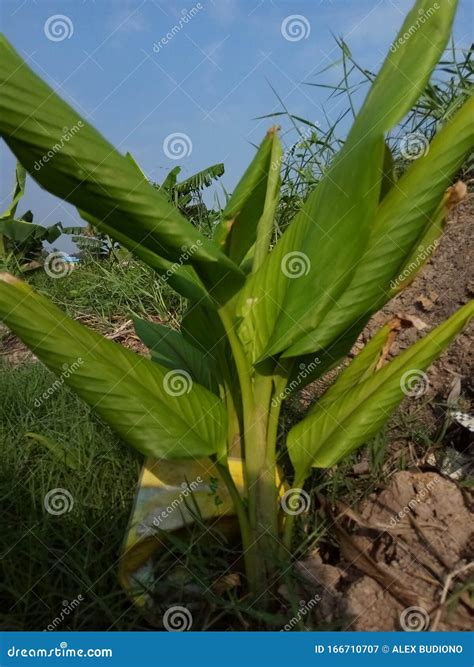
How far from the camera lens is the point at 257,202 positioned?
1.38 metres

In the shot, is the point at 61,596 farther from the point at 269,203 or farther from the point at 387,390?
the point at 269,203

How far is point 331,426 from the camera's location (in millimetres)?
1236

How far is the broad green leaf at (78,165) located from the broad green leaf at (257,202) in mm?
244

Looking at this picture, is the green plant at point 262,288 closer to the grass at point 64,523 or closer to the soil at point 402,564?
the soil at point 402,564

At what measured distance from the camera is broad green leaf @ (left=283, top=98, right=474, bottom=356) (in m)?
1.10

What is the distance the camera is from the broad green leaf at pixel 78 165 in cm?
89

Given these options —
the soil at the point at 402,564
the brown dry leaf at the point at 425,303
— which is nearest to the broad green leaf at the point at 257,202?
the soil at the point at 402,564

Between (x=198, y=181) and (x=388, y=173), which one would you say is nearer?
(x=388, y=173)

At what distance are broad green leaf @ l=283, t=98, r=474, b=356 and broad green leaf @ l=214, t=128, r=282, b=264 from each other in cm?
23

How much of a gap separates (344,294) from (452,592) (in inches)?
21.8

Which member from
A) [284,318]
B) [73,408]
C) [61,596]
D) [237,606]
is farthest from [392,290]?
[73,408]

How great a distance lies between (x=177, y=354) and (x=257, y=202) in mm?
393

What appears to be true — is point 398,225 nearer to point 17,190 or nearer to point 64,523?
point 64,523

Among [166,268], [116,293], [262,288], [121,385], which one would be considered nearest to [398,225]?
[262,288]
